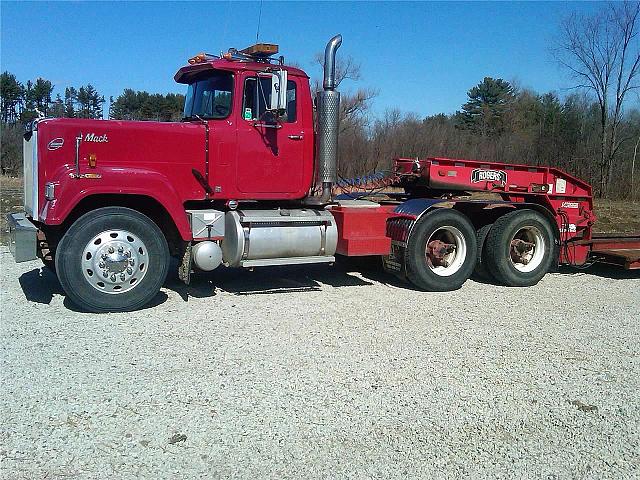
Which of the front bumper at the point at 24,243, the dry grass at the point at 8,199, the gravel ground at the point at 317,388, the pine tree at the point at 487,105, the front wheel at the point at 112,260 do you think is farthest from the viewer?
the pine tree at the point at 487,105

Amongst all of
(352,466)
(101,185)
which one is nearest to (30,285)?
(101,185)

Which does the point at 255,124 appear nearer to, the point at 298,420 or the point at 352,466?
the point at 298,420

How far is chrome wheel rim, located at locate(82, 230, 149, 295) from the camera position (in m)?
6.61

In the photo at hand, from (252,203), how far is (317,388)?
12.6 feet

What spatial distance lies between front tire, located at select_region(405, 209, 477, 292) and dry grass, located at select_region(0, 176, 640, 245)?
278 inches

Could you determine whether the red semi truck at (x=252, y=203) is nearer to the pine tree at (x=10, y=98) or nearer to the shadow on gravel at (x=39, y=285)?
the shadow on gravel at (x=39, y=285)

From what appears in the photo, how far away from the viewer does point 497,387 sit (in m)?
4.84

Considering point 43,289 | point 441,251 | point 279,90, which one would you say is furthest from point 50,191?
point 441,251

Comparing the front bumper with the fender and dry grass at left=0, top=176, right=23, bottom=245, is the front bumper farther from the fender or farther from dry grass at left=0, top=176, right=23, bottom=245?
dry grass at left=0, top=176, right=23, bottom=245

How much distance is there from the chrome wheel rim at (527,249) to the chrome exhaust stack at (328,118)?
10.1 feet

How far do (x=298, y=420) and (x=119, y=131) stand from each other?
439 cm

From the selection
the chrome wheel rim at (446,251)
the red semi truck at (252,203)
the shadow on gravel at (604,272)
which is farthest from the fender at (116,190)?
the shadow on gravel at (604,272)

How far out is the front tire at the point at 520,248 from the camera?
8.92m

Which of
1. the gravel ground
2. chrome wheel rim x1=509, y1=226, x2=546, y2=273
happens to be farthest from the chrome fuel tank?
chrome wheel rim x1=509, y1=226, x2=546, y2=273
